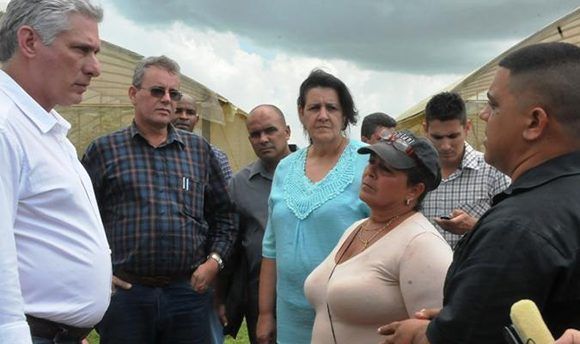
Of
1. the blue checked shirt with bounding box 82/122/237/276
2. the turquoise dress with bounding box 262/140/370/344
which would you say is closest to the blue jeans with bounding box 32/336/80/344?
Answer: the turquoise dress with bounding box 262/140/370/344

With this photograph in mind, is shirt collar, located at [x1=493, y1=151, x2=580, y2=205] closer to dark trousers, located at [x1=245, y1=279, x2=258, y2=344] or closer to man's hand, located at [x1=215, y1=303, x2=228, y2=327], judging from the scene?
dark trousers, located at [x1=245, y1=279, x2=258, y2=344]

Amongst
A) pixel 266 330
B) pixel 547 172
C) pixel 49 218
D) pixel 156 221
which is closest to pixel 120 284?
pixel 156 221

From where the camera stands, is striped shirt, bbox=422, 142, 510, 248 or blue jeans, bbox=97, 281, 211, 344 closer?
blue jeans, bbox=97, 281, 211, 344

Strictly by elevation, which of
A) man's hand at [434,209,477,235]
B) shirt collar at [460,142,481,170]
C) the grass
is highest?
shirt collar at [460,142,481,170]

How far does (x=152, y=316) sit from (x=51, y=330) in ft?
5.19

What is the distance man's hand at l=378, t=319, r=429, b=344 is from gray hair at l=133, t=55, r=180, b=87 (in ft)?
8.51

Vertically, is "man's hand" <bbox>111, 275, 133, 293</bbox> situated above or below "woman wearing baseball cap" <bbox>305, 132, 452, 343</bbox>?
below

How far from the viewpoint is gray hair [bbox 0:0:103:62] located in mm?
2518

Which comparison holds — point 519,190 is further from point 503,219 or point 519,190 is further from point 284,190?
point 284,190

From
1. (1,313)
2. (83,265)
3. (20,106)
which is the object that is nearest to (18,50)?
(20,106)

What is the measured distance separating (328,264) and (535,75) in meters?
1.44

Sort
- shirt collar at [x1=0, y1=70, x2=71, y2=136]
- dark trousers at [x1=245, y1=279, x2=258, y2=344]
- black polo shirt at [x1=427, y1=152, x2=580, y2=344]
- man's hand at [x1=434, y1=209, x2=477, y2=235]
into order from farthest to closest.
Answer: dark trousers at [x1=245, y1=279, x2=258, y2=344] < man's hand at [x1=434, y1=209, x2=477, y2=235] < shirt collar at [x1=0, y1=70, x2=71, y2=136] < black polo shirt at [x1=427, y1=152, x2=580, y2=344]

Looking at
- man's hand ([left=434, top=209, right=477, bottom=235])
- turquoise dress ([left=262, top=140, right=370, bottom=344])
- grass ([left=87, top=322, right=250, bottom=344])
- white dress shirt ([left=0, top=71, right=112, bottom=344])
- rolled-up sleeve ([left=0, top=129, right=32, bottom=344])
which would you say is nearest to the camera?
rolled-up sleeve ([left=0, top=129, right=32, bottom=344])

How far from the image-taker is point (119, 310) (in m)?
4.04
